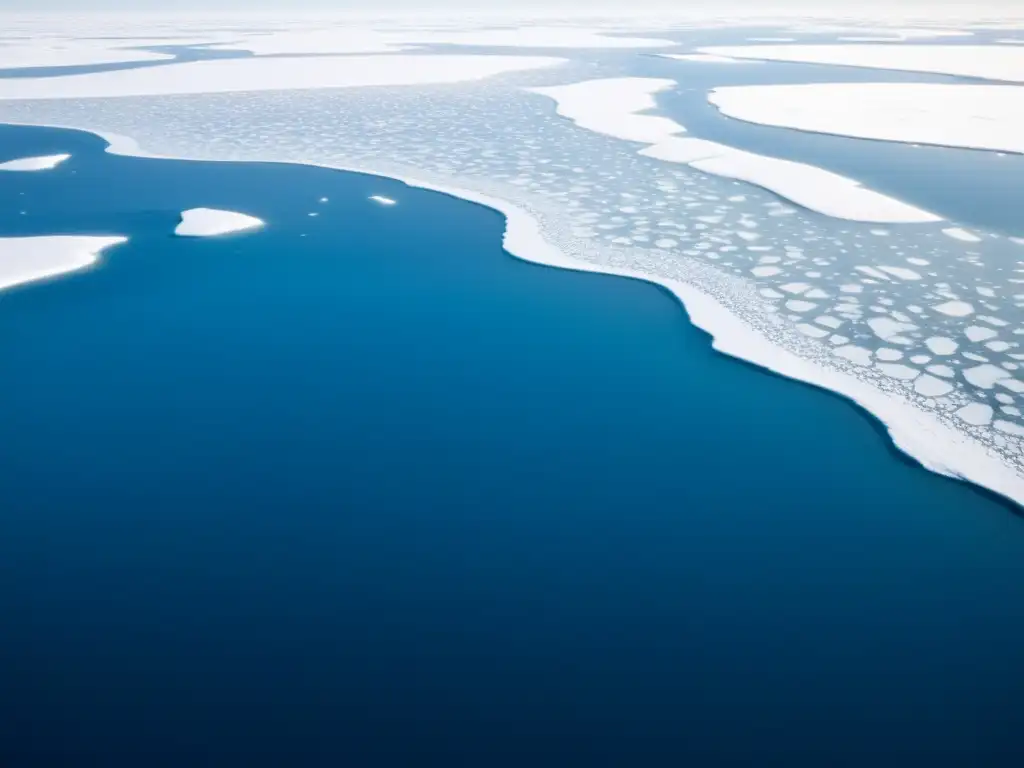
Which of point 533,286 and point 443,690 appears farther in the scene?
point 533,286

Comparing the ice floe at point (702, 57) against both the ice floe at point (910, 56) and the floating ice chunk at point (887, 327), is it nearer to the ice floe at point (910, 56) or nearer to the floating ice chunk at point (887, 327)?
the ice floe at point (910, 56)

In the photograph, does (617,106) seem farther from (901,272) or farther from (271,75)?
(271,75)

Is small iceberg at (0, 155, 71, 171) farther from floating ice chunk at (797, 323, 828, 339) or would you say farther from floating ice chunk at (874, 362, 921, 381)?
floating ice chunk at (874, 362, 921, 381)

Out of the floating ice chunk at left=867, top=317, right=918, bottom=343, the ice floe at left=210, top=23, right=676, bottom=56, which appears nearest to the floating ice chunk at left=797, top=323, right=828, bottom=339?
the floating ice chunk at left=867, top=317, right=918, bottom=343

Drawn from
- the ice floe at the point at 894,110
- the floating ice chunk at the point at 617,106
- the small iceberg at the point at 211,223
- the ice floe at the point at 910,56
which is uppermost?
the small iceberg at the point at 211,223

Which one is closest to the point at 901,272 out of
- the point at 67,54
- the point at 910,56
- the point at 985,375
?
the point at 985,375

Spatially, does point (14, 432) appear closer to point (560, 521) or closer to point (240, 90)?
point (560, 521)

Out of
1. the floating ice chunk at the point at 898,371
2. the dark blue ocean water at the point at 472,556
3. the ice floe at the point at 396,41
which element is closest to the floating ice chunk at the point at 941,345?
the floating ice chunk at the point at 898,371

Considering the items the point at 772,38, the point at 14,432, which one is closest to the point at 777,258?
the point at 14,432
